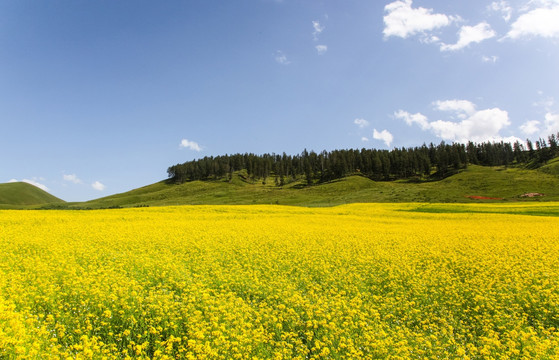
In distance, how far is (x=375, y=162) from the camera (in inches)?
5123

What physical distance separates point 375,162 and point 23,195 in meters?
184

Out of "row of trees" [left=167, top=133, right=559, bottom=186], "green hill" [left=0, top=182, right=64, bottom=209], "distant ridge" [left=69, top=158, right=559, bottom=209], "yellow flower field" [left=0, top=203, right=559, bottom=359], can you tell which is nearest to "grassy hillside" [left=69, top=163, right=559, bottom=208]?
"distant ridge" [left=69, top=158, right=559, bottom=209]

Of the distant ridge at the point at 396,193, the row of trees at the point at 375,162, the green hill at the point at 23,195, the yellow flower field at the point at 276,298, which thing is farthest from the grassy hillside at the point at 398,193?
the green hill at the point at 23,195

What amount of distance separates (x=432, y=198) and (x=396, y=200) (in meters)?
8.18

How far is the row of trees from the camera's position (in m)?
129

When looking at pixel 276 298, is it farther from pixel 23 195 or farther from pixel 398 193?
pixel 23 195

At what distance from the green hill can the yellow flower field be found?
576ft

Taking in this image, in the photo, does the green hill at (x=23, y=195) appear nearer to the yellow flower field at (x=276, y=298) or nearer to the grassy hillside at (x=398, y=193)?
the grassy hillside at (x=398, y=193)

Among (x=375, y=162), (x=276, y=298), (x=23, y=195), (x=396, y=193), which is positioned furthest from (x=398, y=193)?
(x=23, y=195)

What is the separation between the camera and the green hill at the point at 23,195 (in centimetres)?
14660

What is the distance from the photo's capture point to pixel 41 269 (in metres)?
9.55

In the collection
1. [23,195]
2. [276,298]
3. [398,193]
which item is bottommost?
[276,298]

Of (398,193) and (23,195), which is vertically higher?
(23,195)

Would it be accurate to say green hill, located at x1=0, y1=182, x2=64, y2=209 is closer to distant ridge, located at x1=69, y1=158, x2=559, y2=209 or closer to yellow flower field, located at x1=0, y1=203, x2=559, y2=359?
distant ridge, located at x1=69, y1=158, x2=559, y2=209
